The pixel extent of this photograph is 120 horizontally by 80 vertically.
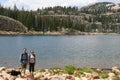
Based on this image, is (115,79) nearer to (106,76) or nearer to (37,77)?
(106,76)

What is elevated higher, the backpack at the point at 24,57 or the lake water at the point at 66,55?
the backpack at the point at 24,57

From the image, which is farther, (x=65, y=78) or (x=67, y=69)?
(x=67, y=69)

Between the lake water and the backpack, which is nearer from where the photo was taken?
the backpack

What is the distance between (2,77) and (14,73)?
9.86ft

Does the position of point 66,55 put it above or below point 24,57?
below

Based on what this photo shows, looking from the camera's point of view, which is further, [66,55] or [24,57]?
[66,55]

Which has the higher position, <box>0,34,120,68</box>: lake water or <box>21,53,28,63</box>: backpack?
<box>21,53,28,63</box>: backpack

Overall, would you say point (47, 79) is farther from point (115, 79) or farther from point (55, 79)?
point (115, 79)

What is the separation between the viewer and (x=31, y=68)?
31.2 meters

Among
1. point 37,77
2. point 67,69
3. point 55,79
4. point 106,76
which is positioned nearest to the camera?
point 55,79

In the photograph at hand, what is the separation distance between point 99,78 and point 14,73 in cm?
772

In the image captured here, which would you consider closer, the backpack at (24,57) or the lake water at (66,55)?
the backpack at (24,57)

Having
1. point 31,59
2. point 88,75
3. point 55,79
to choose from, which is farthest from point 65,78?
point 31,59

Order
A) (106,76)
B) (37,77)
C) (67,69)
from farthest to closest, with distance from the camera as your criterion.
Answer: (67,69), (106,76), (37,77)
